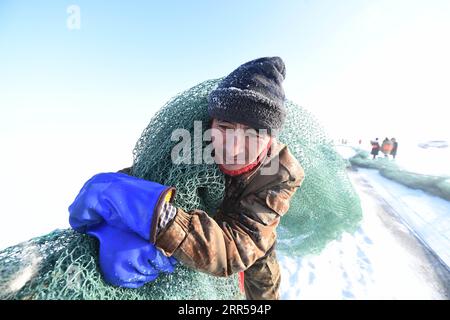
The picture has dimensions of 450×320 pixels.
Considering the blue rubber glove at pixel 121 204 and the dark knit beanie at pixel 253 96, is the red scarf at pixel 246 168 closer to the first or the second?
the dark knit beanie at pixel 253 96

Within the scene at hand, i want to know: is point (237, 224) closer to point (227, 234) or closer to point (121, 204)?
point (227, 234)

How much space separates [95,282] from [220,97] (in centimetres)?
92

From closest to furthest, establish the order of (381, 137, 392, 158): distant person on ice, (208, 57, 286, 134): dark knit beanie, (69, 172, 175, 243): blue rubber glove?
(69, 172, 175, 243): blue rubber glove, (208, 57, 286, 134): dark knit beanie, (381, 137, 392, 158): distant person on ice

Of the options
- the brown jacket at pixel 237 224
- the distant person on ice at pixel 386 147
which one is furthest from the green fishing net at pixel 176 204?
the distant person on ice at pixel 386 147

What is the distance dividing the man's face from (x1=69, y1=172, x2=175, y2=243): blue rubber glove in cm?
33

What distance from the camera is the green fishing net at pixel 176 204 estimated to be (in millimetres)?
887

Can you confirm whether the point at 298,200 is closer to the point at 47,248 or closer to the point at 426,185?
the point at 47,248

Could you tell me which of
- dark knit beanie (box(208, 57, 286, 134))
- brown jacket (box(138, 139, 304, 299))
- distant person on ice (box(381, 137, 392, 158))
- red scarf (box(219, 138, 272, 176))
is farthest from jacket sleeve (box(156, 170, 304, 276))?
distant person on ice (box(381, 137, 392, 158))

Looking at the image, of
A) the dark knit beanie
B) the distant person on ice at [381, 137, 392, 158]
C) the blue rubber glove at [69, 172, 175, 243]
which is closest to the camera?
the blue rubber glove at [69, 172, 175, 243]

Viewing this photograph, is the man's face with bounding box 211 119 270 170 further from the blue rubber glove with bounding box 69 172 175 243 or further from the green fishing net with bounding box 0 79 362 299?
the blue rubber glove with bounding box 69 172 175 243

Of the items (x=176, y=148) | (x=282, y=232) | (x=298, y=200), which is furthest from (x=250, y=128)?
(x=282, y=232)

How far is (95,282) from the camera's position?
0.91 m

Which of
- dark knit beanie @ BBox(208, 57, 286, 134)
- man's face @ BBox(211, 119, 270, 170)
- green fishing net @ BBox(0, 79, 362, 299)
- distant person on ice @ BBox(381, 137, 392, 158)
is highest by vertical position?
dark knit beanie @ BBox(208, 57, 286, 134)

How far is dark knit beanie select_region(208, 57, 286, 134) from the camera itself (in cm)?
115
